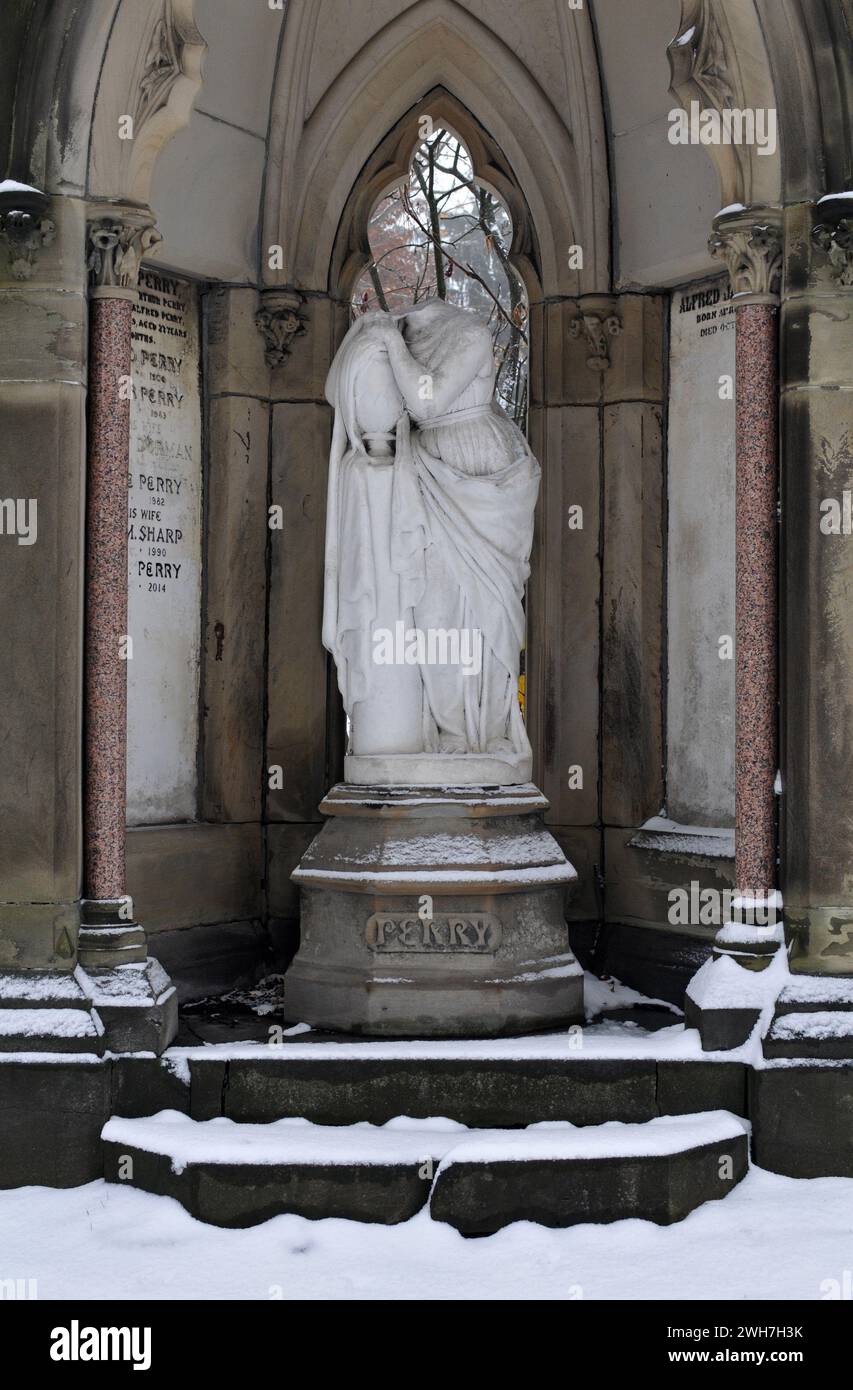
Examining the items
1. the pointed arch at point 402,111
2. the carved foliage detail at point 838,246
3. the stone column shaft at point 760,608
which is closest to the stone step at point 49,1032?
the stone column shaft at point 760,608

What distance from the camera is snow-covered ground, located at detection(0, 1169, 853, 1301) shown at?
187 inches

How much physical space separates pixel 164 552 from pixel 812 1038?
390cm

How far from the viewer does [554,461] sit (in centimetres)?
807

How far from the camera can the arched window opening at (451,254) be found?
27.9ft

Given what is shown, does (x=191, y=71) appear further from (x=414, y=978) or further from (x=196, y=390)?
(x=414, y=978)

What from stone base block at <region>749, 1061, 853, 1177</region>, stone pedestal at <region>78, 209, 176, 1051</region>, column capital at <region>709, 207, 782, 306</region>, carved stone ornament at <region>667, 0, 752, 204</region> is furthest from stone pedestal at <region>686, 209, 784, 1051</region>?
stone pedestal at <region>78, 209, 176, 1051</region>

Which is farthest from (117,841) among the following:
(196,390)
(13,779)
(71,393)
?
(196,390)

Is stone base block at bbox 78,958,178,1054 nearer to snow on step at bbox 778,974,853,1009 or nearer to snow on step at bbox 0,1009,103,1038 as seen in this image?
snow on step at bbox 0,1009,103,1038

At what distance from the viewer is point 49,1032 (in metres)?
5.64

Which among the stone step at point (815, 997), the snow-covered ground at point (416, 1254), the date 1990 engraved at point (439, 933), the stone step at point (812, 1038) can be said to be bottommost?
the snow-covered ground at point (416, 1254)

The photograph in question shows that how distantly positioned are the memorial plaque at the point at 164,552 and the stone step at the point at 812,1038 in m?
3.33

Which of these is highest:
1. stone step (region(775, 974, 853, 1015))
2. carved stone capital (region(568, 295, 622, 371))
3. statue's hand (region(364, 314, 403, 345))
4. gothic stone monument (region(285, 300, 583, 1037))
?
carved stone capital (region(568, 295, 622, 371))

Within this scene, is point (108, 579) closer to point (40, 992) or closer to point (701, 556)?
point (40, 992)

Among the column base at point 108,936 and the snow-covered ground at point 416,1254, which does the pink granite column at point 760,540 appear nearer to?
the snow-covered ground at point 416,1254
